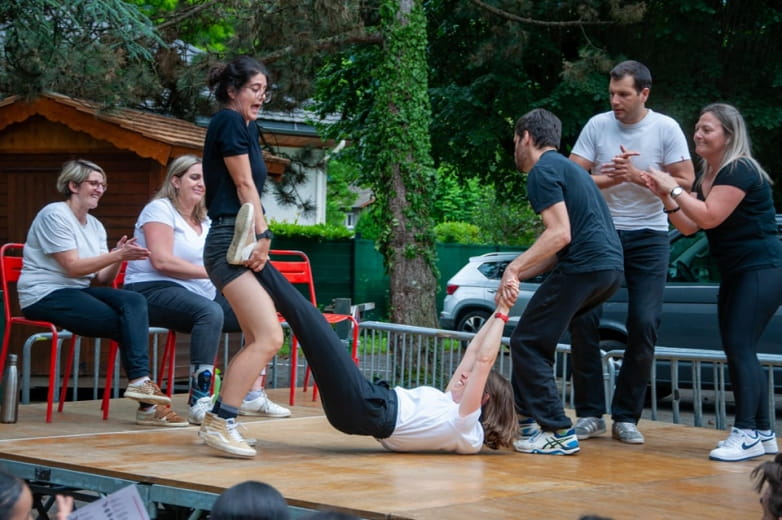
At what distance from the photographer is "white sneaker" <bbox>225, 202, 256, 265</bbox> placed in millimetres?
5004

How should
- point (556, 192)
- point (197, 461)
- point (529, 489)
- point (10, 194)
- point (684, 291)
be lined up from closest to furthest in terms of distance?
1. point (529, 489)
2. point (197, 461)
3. point (556, 192)
4. point (684, 291)
5. point (10, 194)

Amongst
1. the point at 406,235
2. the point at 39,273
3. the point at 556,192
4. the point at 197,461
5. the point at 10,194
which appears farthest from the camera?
the point at 406,235

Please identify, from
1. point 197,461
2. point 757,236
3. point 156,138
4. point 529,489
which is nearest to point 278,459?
point 197,461

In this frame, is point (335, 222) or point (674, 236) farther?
point (335, 222)

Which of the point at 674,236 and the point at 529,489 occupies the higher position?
the point at 674,236

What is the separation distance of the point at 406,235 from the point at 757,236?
29.9 feet

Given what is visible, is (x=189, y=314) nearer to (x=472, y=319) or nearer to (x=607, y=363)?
(x=607, y=363)

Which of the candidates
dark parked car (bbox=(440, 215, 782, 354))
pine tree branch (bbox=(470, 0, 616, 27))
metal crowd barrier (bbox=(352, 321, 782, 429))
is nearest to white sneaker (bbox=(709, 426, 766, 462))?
metal crowd barrier (bbox=(352, 321, 782, 429))

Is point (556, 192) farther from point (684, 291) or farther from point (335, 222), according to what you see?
point (335, 222)

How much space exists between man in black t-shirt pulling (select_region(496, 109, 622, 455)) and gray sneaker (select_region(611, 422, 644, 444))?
571 millimetres

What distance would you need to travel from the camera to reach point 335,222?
149ft

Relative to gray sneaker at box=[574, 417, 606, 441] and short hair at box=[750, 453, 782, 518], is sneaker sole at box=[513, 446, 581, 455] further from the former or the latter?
short hair at box=[750, 453, 782, 518]

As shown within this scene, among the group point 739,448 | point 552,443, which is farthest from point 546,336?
point 739,448

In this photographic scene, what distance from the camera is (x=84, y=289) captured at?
638 centimetres
